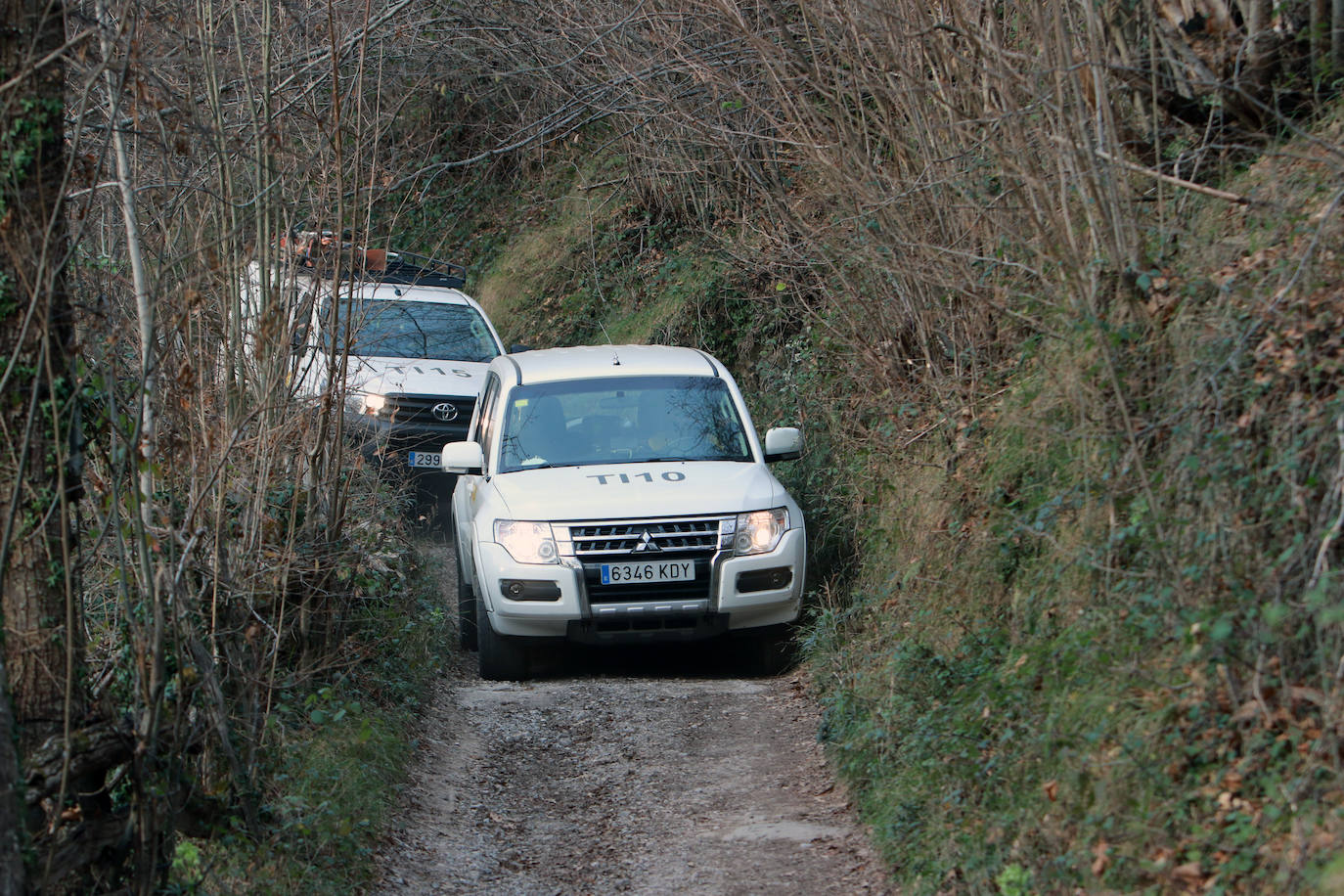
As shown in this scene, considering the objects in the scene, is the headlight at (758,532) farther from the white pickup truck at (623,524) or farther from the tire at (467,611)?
the tire at (467,611)

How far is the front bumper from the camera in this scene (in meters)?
7.73

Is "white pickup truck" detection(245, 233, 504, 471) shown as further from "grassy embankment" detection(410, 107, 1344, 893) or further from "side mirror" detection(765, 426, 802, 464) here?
"grassy embankment" detection(410, 107, 1344, 893)

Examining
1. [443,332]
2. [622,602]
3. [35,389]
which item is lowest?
[622,602]

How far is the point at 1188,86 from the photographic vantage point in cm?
665

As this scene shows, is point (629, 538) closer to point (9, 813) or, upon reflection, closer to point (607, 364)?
point (607, 364)

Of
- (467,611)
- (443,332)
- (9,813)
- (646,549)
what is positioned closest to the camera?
(9,813)

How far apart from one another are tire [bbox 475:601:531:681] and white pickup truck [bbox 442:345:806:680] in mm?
11

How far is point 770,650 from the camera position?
27.2ft

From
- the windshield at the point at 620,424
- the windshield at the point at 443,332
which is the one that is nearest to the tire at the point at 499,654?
the windshield at the point at 620,424

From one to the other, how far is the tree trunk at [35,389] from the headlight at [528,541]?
150 inches

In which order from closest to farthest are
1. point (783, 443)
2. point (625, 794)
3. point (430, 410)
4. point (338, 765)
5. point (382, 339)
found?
point (338, 765)
point (625, 794)
point (382, 339)
point (783, 443)
point (430, 410)

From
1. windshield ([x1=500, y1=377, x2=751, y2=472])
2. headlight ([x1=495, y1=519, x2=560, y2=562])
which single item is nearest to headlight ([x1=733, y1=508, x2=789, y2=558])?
windshield ([x1=500, y1=377, x2=751, y2=472])

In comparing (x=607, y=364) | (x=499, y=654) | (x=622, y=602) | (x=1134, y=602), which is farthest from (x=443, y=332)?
(x=1134, y=602)

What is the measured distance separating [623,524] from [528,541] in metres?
0.57
